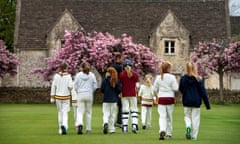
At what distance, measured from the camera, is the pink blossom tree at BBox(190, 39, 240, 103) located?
184ft

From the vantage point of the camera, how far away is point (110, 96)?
2075cm

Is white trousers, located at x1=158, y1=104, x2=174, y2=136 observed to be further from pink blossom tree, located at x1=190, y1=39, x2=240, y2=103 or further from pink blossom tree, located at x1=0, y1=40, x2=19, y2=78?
pink blossom tree, located at x1=0, y1=40, x2=19, y2=78

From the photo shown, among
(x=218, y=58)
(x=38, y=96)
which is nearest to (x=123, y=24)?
(x=218, y=58)

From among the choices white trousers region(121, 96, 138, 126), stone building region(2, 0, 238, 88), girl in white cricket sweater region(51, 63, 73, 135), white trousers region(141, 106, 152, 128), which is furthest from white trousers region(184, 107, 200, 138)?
stone building region(2, 0, 238, 88)

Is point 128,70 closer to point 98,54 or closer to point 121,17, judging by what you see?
point 98,54

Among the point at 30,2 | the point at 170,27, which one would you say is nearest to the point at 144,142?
the point at 170,27

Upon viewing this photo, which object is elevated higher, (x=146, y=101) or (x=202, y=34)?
(x=202, y=34)

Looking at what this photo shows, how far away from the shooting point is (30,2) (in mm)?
68375

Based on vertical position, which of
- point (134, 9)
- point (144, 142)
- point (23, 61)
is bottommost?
point (144, 142)

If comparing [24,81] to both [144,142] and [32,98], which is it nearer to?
[32,98]

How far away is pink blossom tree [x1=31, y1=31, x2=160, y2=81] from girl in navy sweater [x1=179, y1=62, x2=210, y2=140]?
35540mm

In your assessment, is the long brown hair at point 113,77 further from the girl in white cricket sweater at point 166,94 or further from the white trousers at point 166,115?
the white trousers at point 166,115

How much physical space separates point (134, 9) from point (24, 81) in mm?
13057

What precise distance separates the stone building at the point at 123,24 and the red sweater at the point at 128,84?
4212 cm
